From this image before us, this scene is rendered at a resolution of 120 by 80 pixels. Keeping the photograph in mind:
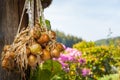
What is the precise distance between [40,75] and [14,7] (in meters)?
0.43

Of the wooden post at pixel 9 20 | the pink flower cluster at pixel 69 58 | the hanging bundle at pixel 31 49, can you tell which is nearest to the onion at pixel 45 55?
the hanging bundle at pixel 31 49

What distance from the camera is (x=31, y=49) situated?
244 cm

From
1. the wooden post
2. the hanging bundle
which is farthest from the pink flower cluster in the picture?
the hanging bundle

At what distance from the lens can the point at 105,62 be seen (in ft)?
38.1

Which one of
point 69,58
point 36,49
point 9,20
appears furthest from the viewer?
point 69,58

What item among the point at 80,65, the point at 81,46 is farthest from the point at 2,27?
the point at 81,46

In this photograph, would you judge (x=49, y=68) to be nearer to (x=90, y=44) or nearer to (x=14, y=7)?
(x=14, y=7)

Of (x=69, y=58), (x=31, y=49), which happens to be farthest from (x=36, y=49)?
(x=69, y=58)

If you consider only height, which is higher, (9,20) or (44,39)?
(9,20)

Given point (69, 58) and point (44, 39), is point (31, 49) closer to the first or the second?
point (44, 39)

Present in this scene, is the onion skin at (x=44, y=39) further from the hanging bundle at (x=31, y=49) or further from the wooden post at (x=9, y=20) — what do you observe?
the wooden post at (x=9, y=20)

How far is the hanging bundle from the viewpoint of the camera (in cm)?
242

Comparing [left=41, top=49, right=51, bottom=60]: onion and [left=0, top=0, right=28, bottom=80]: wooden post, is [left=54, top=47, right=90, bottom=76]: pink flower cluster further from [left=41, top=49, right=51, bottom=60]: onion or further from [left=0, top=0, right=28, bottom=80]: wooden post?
[left=41, top=49, right=51, bottom=60]: onion

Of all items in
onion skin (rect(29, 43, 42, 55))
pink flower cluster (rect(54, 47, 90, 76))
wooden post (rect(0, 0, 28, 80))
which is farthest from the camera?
pink flower cluster (rect(54, 47, 90, 76))
